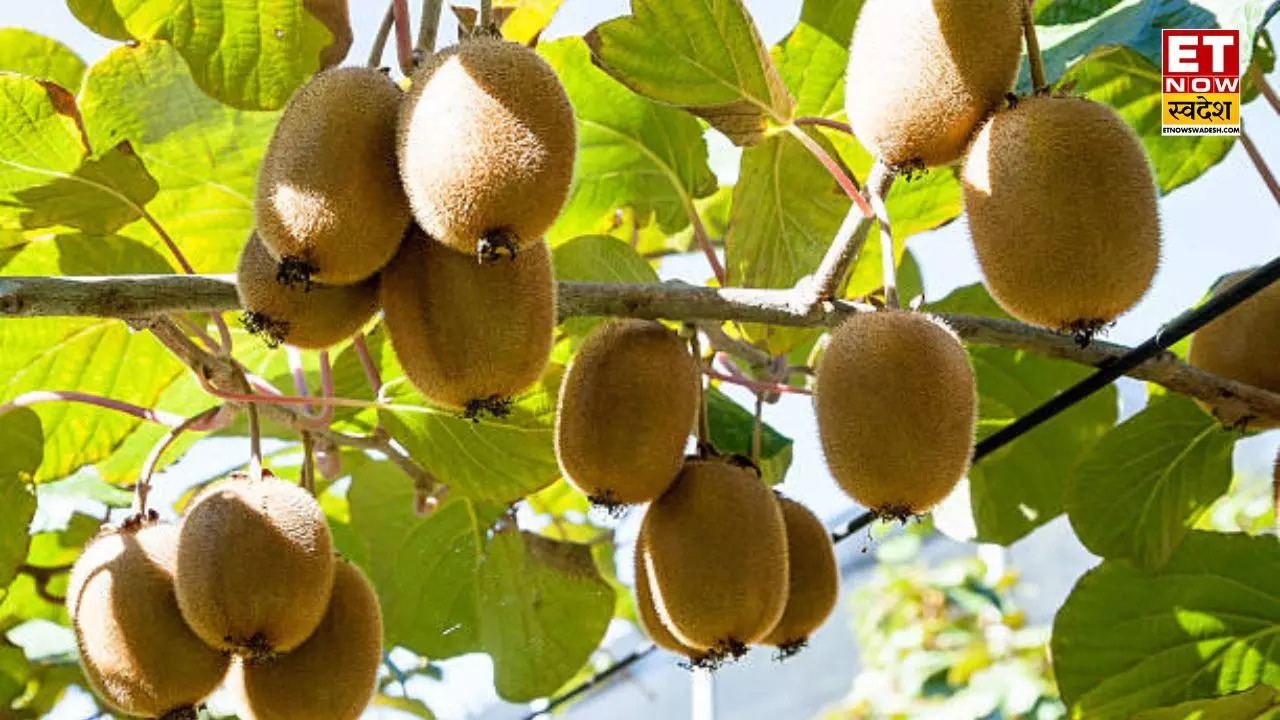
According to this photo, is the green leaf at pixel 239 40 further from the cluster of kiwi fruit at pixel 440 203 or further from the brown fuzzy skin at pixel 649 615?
the brown fuzzy skin at pixel 649 615

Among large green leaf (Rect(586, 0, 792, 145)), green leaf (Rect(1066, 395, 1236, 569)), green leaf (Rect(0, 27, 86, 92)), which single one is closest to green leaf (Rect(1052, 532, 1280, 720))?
green leaf (Rect(1066, 395, 1236, 569))

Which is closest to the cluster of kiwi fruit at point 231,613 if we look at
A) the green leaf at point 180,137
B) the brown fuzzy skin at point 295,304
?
the brown fuzzy skin at point 295,304

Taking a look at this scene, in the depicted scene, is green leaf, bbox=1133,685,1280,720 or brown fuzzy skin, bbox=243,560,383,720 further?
green leaf, bbox=1133,685,1280,720

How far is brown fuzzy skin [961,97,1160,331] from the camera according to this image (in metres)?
0.90

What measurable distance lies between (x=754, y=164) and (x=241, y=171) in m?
0.48

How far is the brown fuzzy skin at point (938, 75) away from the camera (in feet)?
3.14

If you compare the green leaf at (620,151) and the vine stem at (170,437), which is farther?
the green leaf at (620,151)

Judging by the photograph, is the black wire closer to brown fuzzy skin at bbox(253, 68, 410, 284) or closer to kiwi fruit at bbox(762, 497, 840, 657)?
kiwi fruit at bbox(762, 497, 840, 657)

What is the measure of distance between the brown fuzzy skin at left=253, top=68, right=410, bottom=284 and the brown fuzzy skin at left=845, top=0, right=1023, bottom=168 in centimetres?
31

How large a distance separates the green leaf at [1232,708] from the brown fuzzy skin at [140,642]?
0.79 meters

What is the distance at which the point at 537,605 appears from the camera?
1.62 metres

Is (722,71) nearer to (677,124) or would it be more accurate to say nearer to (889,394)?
(677,124)

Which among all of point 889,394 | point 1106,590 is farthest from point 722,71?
point 1106,590

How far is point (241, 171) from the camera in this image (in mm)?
1444
